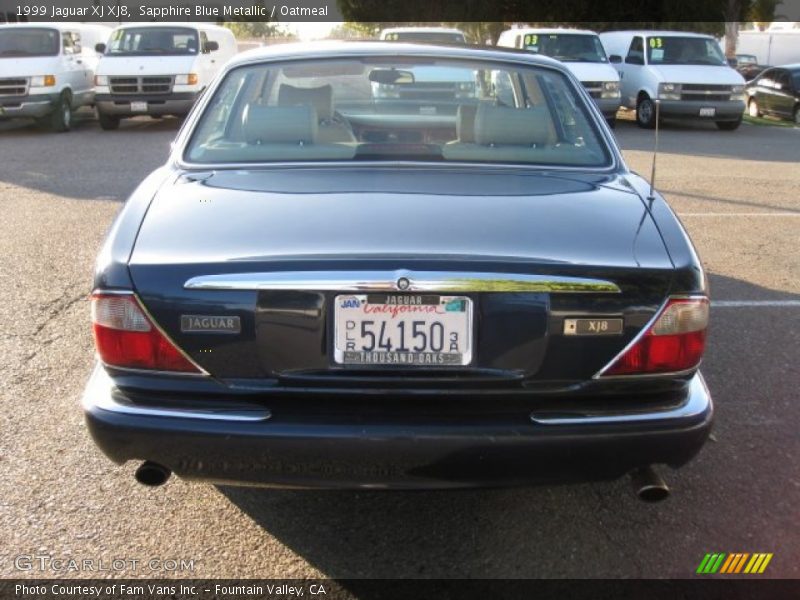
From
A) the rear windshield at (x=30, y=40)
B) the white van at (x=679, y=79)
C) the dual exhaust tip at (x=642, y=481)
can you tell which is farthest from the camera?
the white van at (x=679, y=79)

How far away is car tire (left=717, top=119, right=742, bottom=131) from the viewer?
1702 cm

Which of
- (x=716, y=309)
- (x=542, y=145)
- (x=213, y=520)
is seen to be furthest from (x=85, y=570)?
(x=716, y=309)

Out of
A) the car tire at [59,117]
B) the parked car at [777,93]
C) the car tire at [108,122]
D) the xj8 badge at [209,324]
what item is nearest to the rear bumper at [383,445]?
the xj8 badge at [209,324]

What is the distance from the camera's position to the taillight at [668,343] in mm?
2645

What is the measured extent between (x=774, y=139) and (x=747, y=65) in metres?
21.4

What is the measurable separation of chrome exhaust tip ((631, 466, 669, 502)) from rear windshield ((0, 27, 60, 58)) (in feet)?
48.5

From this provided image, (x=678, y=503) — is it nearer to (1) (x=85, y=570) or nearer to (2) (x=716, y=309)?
(1) (x=85, y=570)

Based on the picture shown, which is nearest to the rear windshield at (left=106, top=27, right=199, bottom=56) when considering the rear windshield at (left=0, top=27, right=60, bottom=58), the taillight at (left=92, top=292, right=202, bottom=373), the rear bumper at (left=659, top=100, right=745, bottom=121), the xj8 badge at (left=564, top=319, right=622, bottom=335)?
the rear windshield at (left=0, top=27, right=60, bottom=58)

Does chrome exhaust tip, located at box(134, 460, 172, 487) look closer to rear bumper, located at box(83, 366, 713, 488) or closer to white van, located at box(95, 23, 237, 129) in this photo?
rear bumper, located at box(83, 366, 713, 488)

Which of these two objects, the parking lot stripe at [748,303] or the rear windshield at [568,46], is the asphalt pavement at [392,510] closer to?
the parking lot stripe at [748,303]

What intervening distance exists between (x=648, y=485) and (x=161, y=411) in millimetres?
1504

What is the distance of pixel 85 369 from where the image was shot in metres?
4.52

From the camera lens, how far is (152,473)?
2721 millimetres

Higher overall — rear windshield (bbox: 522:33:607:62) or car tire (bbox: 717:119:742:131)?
rear windshield (bbox: 522:33:607:62)
